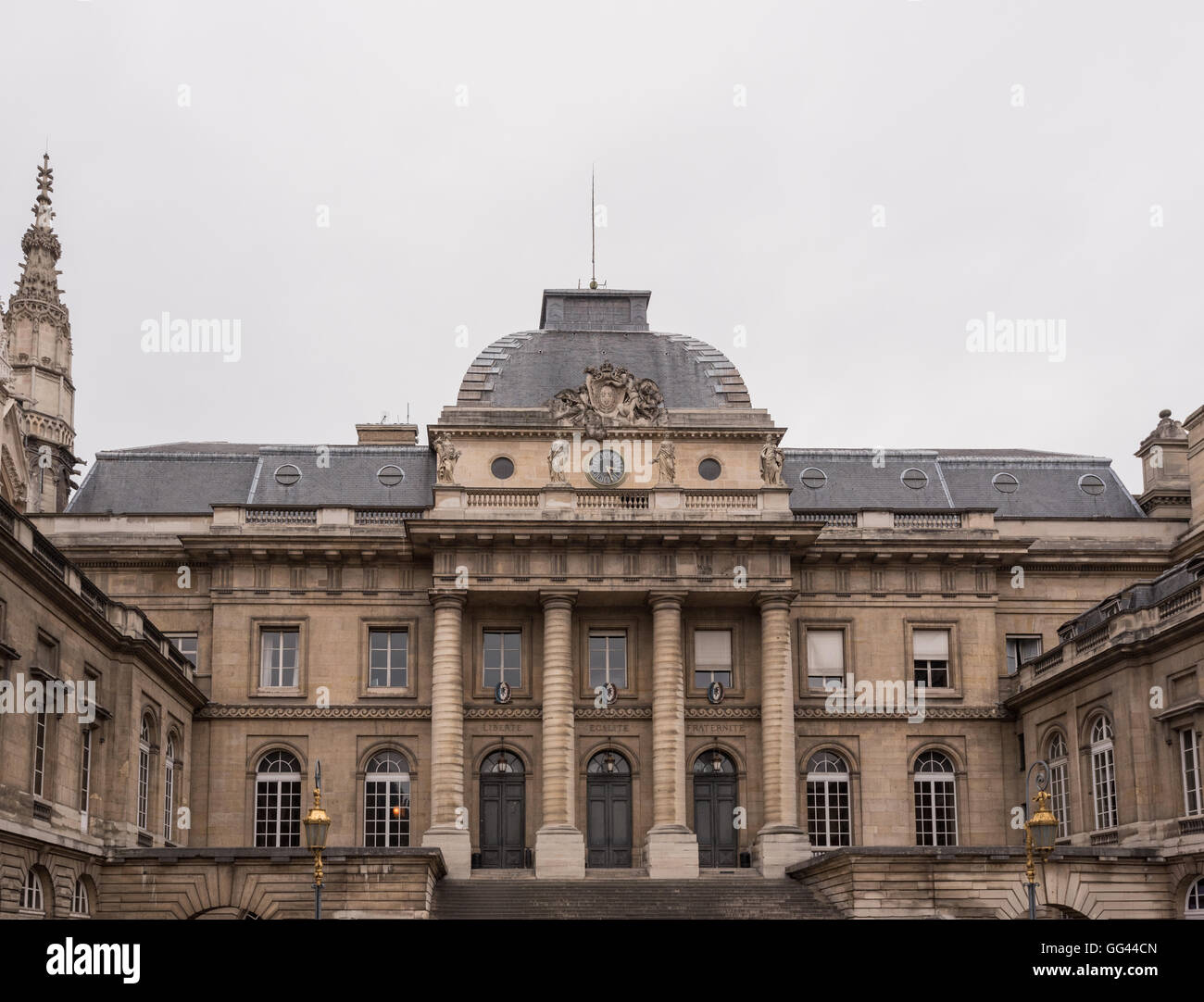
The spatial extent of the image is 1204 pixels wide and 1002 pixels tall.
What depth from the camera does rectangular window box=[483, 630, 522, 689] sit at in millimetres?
48969

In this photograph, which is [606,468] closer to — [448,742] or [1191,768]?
[448,742]

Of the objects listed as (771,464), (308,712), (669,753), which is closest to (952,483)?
(771,464)

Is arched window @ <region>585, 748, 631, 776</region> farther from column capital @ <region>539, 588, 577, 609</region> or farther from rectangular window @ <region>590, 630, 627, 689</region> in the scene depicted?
column capital @ <region>539, 588, 577, 609</region>

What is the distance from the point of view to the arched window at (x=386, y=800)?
47656mm

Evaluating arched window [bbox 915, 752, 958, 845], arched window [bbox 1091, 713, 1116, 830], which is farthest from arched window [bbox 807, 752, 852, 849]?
arched window [bbox 1091, 713, 1116, 830]

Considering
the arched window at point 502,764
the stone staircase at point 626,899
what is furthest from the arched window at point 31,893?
the arched window at point 502,764

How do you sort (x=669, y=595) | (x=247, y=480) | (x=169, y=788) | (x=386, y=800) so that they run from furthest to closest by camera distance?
1. (x=247, y=480)
2. (x=386, y=800)
3. (x=669, y=595)
4. (x=169, y=788)

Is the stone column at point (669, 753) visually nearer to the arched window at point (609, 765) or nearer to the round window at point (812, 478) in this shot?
the arched window at point (609, 765)

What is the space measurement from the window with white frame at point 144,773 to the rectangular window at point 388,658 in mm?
8234

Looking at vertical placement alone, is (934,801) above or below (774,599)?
below

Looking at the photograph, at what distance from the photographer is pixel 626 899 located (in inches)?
1661

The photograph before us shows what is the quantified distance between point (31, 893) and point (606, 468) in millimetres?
21988
